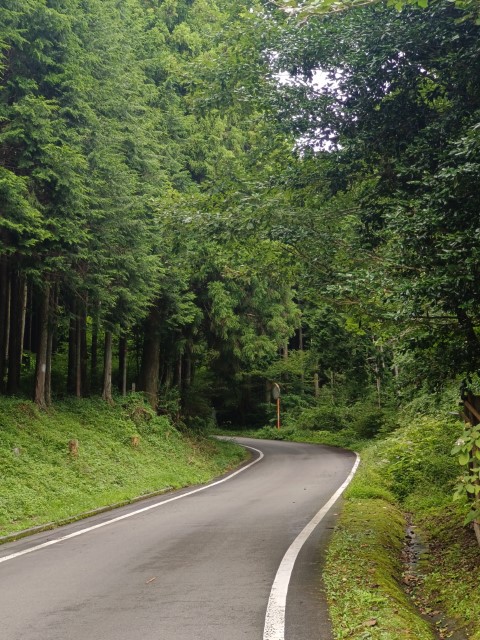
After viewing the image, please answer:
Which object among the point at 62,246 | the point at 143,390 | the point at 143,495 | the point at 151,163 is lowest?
the point at 143,495

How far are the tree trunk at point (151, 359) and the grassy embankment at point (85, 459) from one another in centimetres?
209

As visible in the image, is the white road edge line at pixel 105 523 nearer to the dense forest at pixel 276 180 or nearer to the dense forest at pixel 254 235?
the dense forest at pixel 254 235

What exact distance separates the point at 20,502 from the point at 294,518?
5097mm

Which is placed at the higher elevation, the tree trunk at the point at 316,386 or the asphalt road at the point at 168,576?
the tree trunk at the point at 316,386

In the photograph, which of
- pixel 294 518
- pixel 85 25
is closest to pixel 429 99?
pixel 294 518

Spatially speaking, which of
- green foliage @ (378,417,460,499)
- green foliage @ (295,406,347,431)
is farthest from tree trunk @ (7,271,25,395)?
green foliage @ (295,406,347,431)

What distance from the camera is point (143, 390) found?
25672mm

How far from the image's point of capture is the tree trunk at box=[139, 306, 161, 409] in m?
24.7

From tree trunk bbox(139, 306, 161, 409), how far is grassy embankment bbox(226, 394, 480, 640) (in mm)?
11396

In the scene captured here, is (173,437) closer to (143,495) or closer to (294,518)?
(143,495)

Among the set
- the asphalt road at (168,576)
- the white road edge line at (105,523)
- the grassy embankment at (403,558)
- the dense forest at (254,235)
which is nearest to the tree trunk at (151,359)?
the dense forest at (254,235)

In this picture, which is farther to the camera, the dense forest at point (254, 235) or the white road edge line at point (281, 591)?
the dense forest at point (254, 235)

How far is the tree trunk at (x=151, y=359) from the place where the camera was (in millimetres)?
24672

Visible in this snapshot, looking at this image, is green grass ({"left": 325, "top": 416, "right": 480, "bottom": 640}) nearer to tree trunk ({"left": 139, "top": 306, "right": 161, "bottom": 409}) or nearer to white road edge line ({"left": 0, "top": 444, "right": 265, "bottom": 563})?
white road edge line ({"left": 0, "top": 444, "right": 265, "bottom": 563})
